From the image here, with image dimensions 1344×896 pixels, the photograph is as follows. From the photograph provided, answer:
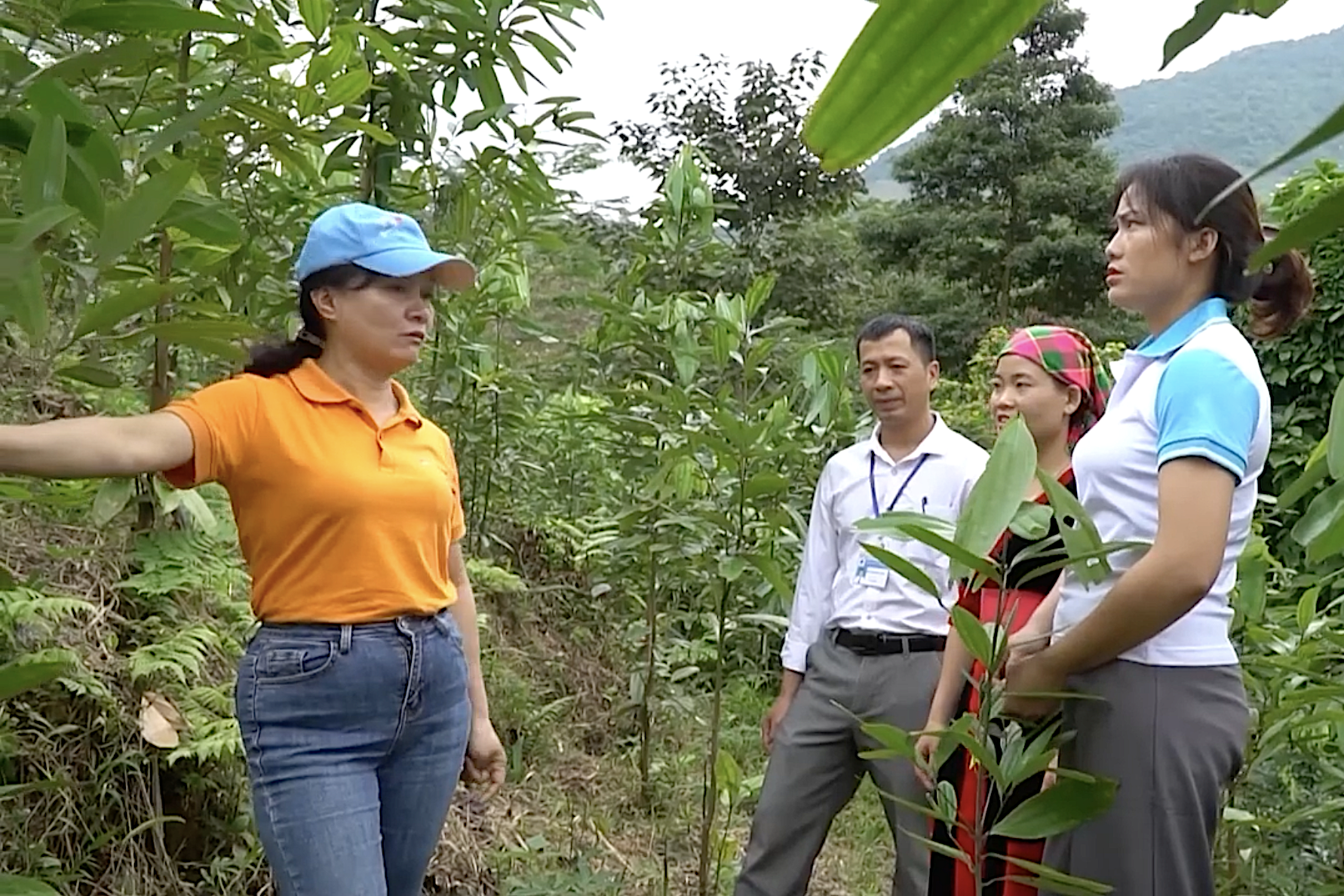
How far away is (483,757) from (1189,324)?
1076 mm

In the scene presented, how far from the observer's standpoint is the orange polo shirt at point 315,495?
4.67ft

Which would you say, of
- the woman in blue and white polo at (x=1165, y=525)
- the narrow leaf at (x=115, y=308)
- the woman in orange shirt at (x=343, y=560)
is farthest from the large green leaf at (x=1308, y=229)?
the woman in orange shirt at (x=343, y=560)

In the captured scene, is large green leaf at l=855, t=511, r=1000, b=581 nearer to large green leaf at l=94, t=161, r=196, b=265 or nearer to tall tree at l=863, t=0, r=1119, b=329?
large green leaf at l=94, t=161, r=196, b=265

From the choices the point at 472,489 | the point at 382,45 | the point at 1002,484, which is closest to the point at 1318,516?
the point at 1002,484

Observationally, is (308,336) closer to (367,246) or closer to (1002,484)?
(367,246)

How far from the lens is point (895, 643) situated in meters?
2.10

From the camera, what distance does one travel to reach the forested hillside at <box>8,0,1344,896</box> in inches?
40.7

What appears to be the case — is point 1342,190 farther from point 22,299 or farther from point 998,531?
point 998,531

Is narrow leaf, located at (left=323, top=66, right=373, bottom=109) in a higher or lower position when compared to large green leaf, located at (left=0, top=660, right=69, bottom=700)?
higher

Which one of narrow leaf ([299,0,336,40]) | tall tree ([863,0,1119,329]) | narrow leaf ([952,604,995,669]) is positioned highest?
tall tree ([863,0,1119,329])

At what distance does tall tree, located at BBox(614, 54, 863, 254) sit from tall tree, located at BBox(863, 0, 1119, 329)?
3.07 metres

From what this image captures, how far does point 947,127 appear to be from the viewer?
10.5m

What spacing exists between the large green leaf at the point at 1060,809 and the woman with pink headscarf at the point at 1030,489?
0.32 metres

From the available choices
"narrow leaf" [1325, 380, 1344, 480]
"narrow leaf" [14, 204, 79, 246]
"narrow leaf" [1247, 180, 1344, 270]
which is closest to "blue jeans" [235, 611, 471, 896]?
"narrow leaf" [14, 204, 79, 246]
